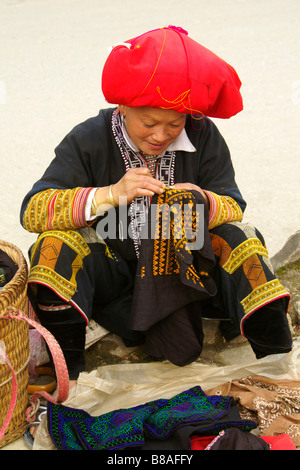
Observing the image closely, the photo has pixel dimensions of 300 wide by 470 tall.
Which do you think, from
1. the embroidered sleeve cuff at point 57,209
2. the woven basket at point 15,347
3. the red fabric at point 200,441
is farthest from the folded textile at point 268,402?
the embroidered sleeve cuff at point 57,209

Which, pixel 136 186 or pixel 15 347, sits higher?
pixel 136 186

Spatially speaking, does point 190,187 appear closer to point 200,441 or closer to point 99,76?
point 200,441

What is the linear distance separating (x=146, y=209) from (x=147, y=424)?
2.42 feet

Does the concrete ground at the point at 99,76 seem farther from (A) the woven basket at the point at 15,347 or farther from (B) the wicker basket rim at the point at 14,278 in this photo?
(B) the wicker basket rim at the point at 14,278

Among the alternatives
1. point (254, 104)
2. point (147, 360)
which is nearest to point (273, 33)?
point (254, 104)

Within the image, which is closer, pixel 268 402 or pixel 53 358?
pixel 53 358

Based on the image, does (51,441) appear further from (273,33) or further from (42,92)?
(273,33)

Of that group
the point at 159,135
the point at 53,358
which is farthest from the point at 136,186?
the point at 53,358

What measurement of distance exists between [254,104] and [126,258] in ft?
9.34

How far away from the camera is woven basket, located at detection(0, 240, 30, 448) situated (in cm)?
165

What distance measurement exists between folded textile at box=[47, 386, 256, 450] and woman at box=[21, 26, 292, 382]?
0.22 m

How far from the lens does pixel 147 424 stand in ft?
5.64

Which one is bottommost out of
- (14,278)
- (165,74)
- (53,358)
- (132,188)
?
(53,358)

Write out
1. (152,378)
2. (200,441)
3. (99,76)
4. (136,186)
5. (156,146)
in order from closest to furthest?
1. (200,441)
2. (136,186)
3. (156,146)
4. (152,378)
5. (99,76)
